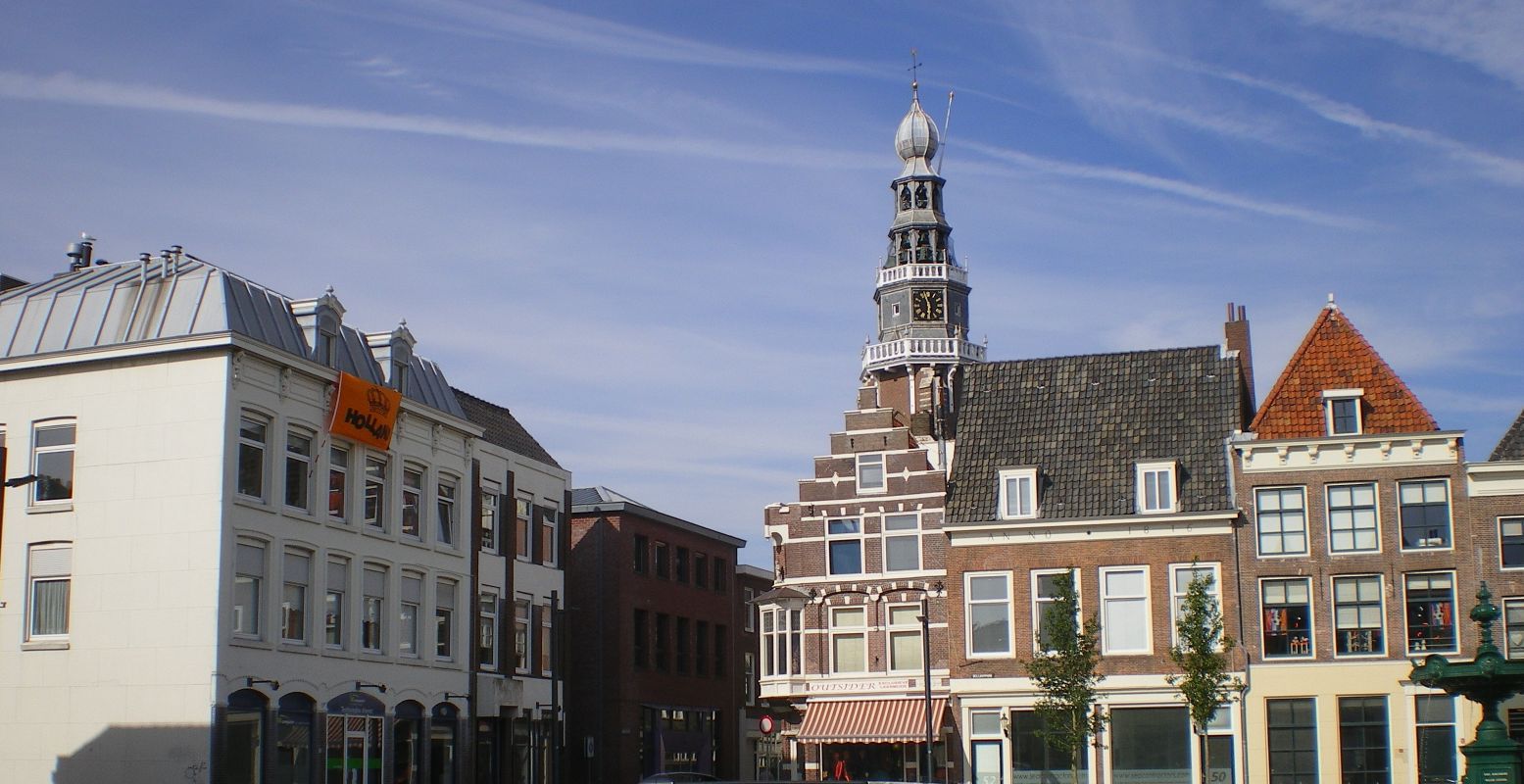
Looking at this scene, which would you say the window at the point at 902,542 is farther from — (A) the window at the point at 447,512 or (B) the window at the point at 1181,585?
(A) the window at the point at 447,512

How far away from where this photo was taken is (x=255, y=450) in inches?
1529

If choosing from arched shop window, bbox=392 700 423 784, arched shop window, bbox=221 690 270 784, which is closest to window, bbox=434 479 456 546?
arched shop window, bbox=392 700 423 784

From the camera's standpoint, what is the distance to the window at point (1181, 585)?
44.8 m

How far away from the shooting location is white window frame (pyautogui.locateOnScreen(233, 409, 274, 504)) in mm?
37906

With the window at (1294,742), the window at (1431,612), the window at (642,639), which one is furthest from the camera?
the window at (642,639)

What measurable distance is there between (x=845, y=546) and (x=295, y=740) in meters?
16.7

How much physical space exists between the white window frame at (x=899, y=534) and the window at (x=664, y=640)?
1497 centimetres

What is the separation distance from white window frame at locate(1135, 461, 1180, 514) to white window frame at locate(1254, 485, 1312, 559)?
207 cm

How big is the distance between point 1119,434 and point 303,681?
74.7 feet

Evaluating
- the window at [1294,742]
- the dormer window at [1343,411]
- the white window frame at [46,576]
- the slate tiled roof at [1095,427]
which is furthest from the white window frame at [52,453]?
the dormer window at [1343,411]

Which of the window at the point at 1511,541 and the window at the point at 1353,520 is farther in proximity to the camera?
the window at the point at 1353,520

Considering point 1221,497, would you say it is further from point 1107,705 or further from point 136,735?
point 136,735

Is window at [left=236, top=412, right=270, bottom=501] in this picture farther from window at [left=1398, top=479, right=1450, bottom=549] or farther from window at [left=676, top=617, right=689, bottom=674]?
window at [left=1398, top=479, right=1450, bottom=549]

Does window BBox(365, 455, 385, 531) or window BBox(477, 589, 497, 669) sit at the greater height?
window BBox(365, 455, 385, 531)
